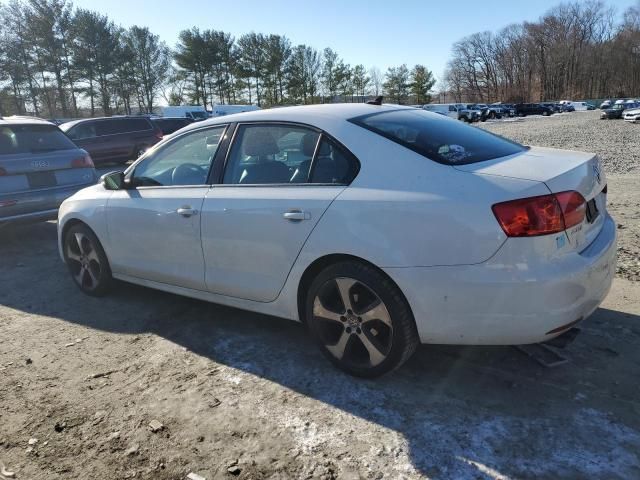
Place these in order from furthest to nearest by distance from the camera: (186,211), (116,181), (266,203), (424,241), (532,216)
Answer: (116,181) → (186,211) → (266,203) → (424,241) → (532,216)

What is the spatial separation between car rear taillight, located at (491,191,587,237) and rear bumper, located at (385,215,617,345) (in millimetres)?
149

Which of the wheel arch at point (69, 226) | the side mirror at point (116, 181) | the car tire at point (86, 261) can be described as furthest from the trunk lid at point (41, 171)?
the side mirror at point (116, 181)

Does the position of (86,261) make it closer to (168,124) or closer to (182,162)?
(182,162)

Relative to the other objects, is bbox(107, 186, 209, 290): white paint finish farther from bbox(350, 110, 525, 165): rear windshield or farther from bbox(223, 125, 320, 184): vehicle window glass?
bbox(350, 110, 525, 165): rear windshield

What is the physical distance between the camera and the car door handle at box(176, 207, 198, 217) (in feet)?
12.4

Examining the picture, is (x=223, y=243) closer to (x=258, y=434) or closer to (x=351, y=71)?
(x=258, y=434)

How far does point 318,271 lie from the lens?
10.7 ft

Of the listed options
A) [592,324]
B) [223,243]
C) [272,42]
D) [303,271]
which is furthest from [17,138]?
[272,42]

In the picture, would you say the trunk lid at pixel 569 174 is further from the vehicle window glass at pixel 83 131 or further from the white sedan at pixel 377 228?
the vehicle window glass at pixel 83 131

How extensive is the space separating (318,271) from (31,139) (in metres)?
5.75

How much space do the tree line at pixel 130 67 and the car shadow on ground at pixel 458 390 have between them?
4174 centimetres

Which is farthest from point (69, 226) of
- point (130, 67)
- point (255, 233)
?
point (130, 67)

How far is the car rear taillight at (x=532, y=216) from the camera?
2.59 meters

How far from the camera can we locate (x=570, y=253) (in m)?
2.72
